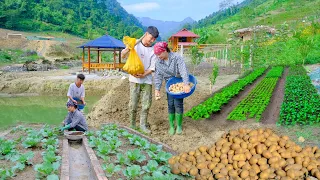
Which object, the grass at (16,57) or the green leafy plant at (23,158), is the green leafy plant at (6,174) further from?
the grass at (16,57)

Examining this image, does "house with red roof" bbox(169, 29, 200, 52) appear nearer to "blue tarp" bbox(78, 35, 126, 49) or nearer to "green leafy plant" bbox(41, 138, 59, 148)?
"blue tarp" bbox(78, 35, 126, 49)

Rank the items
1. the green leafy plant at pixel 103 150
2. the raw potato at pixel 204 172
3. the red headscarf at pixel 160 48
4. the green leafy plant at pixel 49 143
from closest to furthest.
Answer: the raw potato at pixel 204 172 < the green leafy plant at pixel 103 150 < the green leafy plant at pixel 49 143 < the red headscarf at pixel 160 48

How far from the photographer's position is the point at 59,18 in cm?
7712

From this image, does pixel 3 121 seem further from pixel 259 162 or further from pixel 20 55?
pixel 20 55

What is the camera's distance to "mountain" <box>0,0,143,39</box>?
65.7 metres

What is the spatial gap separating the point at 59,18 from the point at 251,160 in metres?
78.8

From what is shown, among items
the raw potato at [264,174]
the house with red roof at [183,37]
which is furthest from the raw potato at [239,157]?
the house with red roof at [183,37]

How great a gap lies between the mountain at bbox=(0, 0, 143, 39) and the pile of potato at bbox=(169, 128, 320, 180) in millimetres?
48377

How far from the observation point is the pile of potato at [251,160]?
3805mm

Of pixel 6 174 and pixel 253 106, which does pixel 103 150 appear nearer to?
pixel 6 174

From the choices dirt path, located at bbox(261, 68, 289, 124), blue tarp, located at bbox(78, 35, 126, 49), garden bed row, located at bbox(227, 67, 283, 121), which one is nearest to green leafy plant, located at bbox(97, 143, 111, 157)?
garden bed row, located at bbox(227, 67, 283, 121)

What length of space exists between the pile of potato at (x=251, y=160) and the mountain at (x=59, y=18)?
1905 inches

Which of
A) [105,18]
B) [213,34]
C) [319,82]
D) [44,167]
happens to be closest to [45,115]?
[44,167]

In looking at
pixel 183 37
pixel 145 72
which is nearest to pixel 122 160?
pixel 145 72
